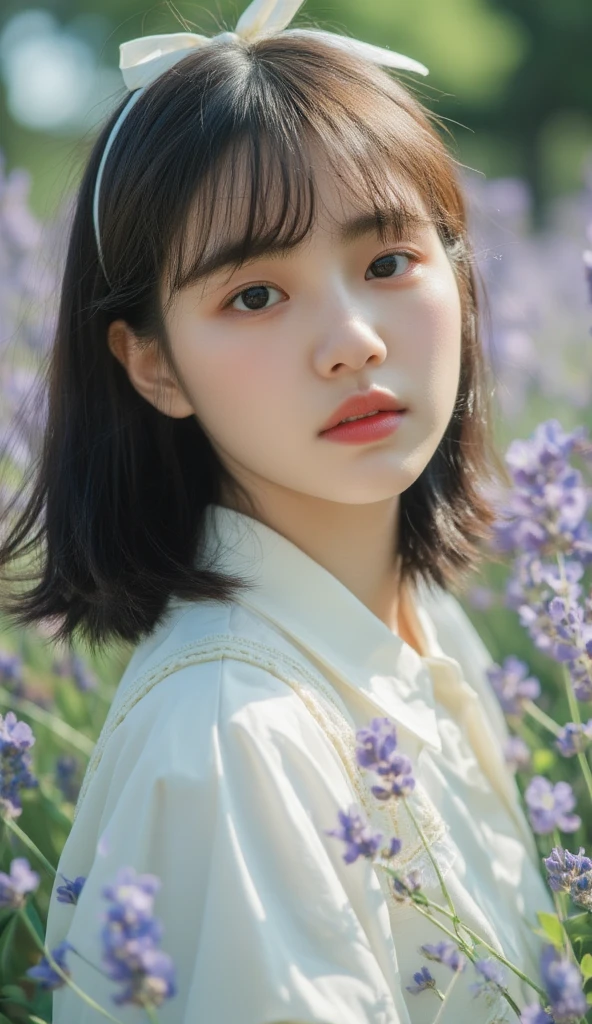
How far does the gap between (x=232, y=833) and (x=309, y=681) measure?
26cm

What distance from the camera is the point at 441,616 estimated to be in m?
1.97

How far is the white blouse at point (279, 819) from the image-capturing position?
1086 millimetres

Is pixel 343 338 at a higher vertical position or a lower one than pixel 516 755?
higher

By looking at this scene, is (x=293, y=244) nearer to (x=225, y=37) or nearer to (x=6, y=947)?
(x=225, y=37)

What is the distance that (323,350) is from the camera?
1.27 m

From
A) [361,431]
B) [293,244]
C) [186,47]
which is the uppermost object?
[186,47]

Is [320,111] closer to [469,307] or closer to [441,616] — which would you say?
[469,307]

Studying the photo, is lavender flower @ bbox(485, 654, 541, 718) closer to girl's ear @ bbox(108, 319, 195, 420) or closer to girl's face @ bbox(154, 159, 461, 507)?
girl's face @ bbox(154, 159, 461, 507)

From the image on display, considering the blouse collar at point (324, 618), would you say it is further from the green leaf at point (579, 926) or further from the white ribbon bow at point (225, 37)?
the white ribbon bow at point (225, 37)

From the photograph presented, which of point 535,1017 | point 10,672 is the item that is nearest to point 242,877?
point 535,1017

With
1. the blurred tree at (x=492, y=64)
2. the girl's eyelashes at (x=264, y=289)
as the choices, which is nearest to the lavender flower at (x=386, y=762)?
the girl's eyelashes at (x=264, y=289)

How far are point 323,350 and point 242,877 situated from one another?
587 mm

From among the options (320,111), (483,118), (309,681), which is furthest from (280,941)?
(483,118)

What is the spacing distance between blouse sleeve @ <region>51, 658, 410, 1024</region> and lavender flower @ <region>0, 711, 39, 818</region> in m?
0.10
